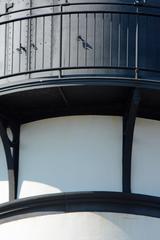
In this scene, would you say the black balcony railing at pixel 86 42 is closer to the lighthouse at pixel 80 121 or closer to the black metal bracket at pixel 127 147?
the lighthouse at pixel 80 121

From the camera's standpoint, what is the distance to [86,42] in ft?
42.8

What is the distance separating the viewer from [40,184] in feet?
43.1

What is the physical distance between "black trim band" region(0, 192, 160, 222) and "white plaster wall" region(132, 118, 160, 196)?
0.36m

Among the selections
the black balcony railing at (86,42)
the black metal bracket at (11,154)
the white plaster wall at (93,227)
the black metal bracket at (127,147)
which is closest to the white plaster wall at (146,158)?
the black metal bracket at (127,147)

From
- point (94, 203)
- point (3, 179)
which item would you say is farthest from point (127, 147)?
point (3, 179)

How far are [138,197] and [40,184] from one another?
4.69ft

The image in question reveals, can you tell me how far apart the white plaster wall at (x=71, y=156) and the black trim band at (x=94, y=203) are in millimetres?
322

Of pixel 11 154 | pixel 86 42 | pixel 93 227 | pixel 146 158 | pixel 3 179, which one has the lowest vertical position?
pixel 93 227

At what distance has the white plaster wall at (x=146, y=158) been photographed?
42.9ft

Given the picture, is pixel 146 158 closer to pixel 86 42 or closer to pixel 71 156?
pixel 71 156

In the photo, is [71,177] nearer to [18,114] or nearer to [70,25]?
[18,114]

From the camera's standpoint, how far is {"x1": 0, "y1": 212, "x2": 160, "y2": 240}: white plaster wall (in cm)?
1253

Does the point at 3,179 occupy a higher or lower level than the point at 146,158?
lower

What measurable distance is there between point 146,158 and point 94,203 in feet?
3.60
